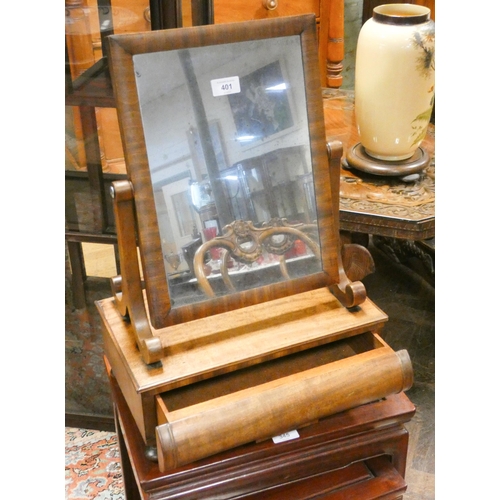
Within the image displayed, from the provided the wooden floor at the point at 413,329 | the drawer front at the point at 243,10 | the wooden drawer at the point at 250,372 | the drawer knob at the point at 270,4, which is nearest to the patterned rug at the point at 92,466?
the wooden floor at the point at 413,329

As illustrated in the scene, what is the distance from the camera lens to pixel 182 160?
85 centimetres

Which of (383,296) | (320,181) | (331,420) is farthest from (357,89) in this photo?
(383,296)

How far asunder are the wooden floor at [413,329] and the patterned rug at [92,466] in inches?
15.2

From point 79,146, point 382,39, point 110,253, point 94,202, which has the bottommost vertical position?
point 110,253

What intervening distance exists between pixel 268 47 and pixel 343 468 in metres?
0.61

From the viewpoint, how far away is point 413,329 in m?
1.87

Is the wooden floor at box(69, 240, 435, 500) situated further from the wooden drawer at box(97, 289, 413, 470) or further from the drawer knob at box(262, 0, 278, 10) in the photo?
the drawer knob at box(262, 0, 278, 10)

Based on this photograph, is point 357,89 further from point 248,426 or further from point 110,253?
point 248,426

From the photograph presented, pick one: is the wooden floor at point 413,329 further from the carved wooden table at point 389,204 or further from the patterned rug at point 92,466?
the carved wooden table at point 389,204

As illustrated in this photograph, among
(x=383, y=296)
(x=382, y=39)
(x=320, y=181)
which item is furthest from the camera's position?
(x=383, y=296)

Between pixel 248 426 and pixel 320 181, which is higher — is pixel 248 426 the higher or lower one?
the lower one

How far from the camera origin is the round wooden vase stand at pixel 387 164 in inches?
51.6

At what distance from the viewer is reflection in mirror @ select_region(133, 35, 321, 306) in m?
0.84

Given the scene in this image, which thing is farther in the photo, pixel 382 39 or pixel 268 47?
pixel 382 39
